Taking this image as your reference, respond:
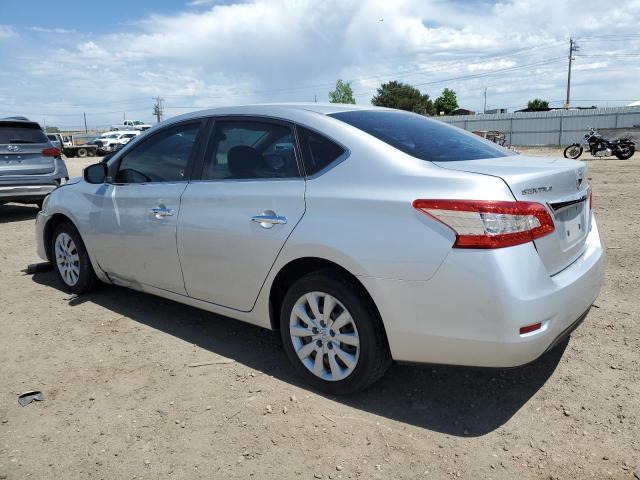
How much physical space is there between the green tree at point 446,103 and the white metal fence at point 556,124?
40322 millimetres

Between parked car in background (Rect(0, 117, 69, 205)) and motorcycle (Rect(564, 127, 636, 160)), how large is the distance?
1868 centimetres

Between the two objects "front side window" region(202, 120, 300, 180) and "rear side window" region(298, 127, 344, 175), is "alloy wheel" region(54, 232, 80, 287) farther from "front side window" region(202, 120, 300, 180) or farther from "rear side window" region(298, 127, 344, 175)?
"rear side window" region(298, 127, 344, 175)

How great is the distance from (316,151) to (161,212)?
1.37m

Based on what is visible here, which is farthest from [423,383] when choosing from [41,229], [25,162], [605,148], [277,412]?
[605,148]

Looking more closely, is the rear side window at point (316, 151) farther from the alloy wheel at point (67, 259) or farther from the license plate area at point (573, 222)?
the alloy wheel at point (67, 259)

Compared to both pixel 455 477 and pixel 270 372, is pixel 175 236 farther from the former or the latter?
pixel 455 477

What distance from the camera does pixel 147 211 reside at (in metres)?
3.98

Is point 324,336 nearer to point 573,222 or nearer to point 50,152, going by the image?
point 573,222

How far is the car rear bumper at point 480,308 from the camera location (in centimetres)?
246

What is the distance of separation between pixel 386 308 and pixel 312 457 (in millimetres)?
825

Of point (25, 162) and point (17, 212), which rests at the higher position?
point (25, 162)

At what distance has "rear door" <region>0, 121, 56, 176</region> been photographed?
29.5ft

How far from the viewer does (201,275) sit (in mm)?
3635

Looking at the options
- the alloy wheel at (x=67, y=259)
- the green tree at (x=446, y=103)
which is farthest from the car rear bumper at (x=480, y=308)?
the green tree at (x=446, y=103)
